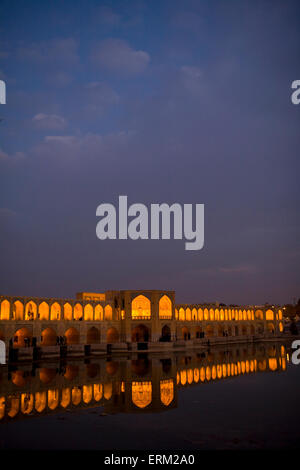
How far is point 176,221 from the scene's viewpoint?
24672 millimetres

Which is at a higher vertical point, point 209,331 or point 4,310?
point 4,310

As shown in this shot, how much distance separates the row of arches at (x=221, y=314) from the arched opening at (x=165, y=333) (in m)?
4.40

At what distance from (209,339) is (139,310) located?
9.59 m

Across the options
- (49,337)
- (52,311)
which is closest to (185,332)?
(49,337)

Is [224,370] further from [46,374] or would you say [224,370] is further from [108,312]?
[108,312]

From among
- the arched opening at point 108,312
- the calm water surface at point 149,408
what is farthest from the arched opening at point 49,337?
the calm water surface at point 149,408

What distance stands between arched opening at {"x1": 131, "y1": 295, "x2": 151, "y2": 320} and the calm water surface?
15.7m

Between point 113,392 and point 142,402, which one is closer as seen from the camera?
point 142,402

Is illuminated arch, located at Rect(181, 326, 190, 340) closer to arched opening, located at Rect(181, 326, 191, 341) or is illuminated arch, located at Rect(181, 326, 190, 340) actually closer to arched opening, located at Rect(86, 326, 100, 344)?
arched opening, located at Rect(181, 326, 191, 341)

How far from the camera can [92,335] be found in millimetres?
38625

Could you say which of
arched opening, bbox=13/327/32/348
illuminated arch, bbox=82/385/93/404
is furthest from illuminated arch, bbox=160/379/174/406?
arched opening, bbox=13/327/32/348

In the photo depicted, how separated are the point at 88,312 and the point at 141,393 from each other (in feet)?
73.1
